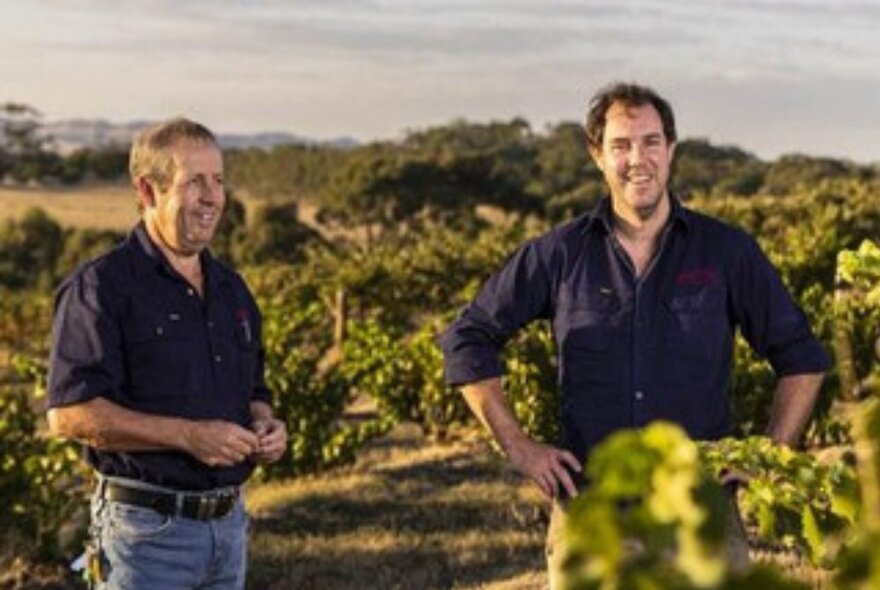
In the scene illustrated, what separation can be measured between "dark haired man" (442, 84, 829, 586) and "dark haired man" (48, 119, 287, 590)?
2.13 feet

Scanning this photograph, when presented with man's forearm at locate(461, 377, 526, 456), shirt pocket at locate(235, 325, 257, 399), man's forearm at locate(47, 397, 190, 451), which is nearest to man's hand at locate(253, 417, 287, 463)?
shirt pocket at locate(235, 325, 257, 399)

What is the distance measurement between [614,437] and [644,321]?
266 cm

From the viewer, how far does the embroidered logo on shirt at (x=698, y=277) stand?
3.77 metres

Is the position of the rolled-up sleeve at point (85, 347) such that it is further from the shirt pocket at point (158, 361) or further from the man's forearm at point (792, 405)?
the man's forearm at point (792, 405)

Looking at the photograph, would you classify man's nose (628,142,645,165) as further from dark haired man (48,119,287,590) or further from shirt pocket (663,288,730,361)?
dark haired man (48,119,287,590)

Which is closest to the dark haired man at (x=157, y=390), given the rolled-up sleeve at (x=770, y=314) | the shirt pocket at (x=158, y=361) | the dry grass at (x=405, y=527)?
the shirt pocket at (x=158, y=361)

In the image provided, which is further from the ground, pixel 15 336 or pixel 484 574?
pixel 484 574

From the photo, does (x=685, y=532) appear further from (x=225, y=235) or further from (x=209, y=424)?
(x=225, y=235)

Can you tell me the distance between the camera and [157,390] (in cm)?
371

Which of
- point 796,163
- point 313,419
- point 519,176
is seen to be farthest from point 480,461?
point 796,163

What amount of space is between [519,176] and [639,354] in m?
64.6

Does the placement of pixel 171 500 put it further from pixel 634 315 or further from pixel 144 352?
pixel 634 315

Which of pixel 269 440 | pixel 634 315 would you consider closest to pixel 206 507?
pixel 269 440

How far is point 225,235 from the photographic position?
55.1 m
